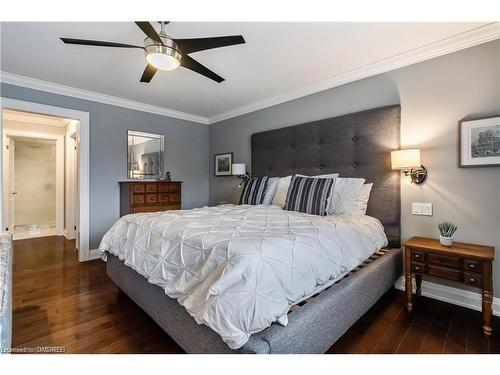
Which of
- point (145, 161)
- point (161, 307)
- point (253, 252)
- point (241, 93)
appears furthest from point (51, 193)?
point (253, 252)

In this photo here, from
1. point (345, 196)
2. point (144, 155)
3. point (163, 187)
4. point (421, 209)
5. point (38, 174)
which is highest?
point (144, 155)

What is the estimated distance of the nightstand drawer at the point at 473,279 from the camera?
5.57ft

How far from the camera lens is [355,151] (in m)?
2.69

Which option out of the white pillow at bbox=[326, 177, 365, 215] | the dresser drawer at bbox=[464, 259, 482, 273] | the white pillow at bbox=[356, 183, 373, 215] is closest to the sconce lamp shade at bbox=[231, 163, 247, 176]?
the white pillow at bbox=[326, 177, 365, 215]

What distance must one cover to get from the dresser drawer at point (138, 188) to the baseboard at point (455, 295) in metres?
3.41

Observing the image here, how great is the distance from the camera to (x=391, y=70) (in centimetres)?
250

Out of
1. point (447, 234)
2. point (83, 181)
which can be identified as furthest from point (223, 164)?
point (447, 234)

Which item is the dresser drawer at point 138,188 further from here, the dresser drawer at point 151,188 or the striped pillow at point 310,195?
the striped pillow at point 310,195

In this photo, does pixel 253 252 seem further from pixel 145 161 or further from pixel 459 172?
pixel 145 161

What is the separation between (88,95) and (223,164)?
2259 millimetres

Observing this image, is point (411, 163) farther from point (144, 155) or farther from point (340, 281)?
point (144, 155)

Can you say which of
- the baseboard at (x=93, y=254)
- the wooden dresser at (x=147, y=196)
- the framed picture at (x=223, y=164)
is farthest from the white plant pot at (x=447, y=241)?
the baseboard at (x=93, y=254)

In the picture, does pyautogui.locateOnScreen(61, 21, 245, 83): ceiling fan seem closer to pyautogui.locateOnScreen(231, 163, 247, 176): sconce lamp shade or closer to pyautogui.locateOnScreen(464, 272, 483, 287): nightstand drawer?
pyautogui.locateOnScreen(231, 163, 247, 176): sconce lamp shade
